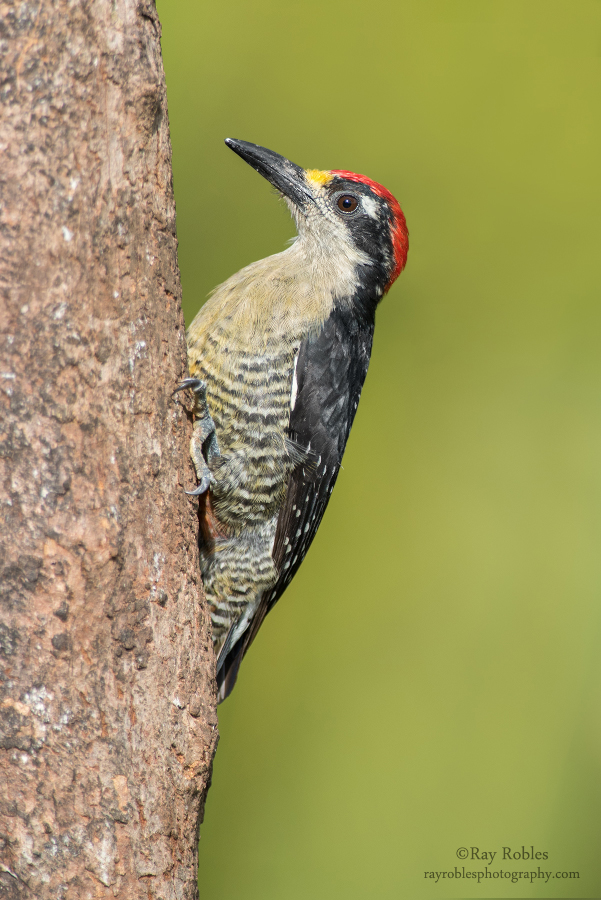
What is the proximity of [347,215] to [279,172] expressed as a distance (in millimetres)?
386

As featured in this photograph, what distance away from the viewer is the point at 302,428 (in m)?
3.03

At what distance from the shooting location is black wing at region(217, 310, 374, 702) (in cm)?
302

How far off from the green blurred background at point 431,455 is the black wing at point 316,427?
1648 millimetres

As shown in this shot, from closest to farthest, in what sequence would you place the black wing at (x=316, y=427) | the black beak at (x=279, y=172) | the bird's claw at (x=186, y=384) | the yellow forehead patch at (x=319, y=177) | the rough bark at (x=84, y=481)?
the rough bark at (x=84, y=481), the bird's claw at (x=186, y=384), the black wing at (x=316, y=427), the black beak at (x=279, y=172), the yellow forehead patch at (x=319, y=177)

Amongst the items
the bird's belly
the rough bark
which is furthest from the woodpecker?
the rough bark

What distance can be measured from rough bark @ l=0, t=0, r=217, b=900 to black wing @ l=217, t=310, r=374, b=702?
107 centimetres

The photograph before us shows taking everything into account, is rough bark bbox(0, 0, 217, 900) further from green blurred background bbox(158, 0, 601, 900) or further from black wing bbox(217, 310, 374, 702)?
green blurred background bbox(158, 0, 601, 900)

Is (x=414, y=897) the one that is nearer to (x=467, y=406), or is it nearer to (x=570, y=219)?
(x=467, y=406)

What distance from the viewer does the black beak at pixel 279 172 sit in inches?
134

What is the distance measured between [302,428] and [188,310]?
214cm

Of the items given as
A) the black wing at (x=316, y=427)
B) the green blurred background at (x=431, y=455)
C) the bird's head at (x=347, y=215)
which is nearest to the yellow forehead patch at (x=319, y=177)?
the bird's head at (x=347, y=215)

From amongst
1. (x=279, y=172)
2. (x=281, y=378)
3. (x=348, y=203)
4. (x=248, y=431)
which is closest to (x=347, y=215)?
(x=348, y=203)

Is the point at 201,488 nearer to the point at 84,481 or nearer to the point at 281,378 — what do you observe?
the point at 84,481

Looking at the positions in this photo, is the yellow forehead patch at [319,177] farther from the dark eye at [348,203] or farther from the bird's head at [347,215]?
the dark eye at [348,203]
